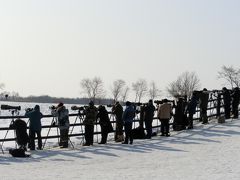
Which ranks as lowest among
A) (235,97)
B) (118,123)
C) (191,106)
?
(118,123)

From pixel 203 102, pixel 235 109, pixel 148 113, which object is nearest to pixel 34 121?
pixel 148 113

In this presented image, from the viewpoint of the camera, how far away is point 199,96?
24.5 meters

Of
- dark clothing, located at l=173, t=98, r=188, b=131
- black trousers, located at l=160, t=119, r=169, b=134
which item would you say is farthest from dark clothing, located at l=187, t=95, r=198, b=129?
black trousers, located at l=160, t=119, r=169, b=134

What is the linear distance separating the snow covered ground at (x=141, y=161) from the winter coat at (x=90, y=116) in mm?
891

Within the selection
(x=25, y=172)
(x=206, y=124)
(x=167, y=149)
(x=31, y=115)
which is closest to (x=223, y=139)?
(x=167, y=149)

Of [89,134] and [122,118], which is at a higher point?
[122,118]

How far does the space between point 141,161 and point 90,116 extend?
15.4 ft

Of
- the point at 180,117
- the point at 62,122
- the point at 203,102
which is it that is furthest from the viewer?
the point at 203,102

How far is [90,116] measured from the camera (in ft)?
62.0

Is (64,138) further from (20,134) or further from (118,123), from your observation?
(118,123)

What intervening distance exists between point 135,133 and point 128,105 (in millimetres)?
1927

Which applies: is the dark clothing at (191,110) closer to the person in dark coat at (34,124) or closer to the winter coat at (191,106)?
the winter coat at (191,106)

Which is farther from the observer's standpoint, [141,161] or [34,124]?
[34,124]

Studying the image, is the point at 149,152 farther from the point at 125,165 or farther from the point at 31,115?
the point at 31,115
